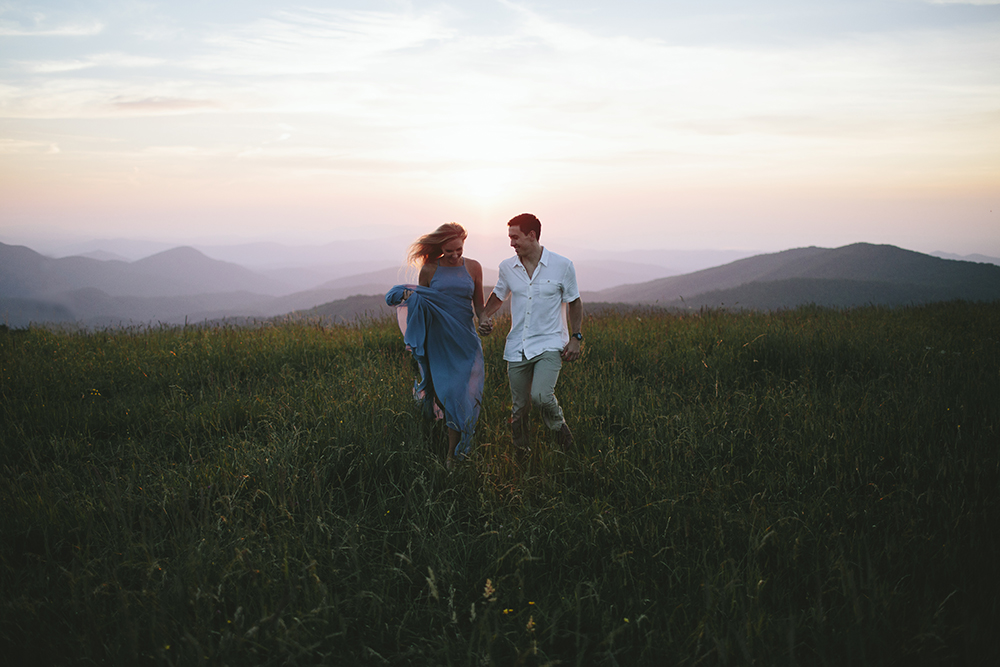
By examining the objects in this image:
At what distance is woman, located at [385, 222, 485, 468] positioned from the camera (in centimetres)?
473

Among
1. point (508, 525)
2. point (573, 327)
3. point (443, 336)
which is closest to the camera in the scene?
point (508, 525)

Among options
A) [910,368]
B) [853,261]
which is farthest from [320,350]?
[853,261]

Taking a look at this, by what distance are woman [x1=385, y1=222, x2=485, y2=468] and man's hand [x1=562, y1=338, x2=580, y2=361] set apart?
84 centimetres

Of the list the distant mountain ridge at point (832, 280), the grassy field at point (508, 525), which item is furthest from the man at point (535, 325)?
the distant mountain ridge at point (832, 280)

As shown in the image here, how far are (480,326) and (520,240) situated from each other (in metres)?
0.84

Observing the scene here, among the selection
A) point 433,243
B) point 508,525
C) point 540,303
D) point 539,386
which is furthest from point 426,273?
point 508,525

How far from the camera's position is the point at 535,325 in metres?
4.53

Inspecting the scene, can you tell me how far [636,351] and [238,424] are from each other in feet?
16.7

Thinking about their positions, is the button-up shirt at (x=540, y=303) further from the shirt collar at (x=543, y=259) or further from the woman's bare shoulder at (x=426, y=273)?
the woman's bare shoulder at (x=426, y=273)

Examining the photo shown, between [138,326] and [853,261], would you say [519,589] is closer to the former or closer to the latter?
[138,326]

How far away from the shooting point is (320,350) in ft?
24.9

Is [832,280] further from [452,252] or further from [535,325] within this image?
[452,252]

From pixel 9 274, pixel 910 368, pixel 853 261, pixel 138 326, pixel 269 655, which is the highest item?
pixel 9 274

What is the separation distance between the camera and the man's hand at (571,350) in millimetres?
4488
